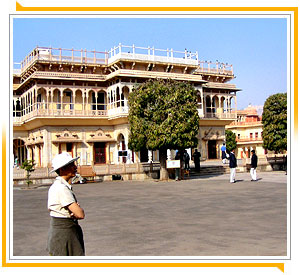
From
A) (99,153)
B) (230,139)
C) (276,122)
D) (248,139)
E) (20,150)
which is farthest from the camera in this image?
(248,139)

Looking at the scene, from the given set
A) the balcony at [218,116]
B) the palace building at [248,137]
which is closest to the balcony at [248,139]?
the palace building at [248,137]

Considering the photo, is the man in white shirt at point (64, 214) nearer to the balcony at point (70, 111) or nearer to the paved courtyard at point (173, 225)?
the paved courtyard at point (173, 225)

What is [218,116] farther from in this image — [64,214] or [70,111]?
[64,214]

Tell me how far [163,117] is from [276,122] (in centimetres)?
923

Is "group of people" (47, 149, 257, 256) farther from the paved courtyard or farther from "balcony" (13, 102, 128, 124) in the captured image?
"balcony" (13, 102, 128, 124)

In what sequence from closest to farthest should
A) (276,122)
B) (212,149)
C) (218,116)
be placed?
(276,122), (218,116), (212,149)

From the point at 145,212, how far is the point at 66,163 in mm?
7097

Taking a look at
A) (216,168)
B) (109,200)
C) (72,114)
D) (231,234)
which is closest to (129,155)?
(72,114)

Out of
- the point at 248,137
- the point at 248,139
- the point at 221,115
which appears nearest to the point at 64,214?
the point at 221,115

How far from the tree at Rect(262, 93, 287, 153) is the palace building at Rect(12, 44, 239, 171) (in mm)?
9252

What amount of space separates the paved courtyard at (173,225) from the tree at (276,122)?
1273cm

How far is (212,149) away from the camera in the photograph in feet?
135

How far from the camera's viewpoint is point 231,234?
8031mm
